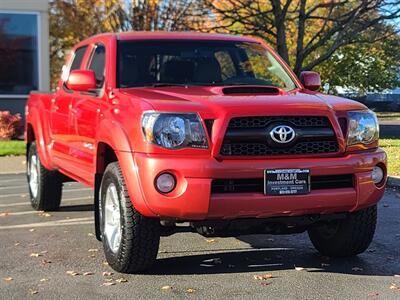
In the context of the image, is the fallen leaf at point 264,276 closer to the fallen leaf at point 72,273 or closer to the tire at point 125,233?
the tire at point 125,233

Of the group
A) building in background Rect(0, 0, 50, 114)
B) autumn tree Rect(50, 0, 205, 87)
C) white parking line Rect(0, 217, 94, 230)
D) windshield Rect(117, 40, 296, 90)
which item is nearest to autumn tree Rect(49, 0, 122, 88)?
autumn tree Rect(50, 0, 205, 87)

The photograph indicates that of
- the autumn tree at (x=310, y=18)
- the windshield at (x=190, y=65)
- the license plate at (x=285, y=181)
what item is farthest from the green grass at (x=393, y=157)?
the license plate at (x=285, y=181)

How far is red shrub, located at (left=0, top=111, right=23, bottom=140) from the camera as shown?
1761 centimetres

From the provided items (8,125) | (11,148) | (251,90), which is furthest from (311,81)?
(8,125)

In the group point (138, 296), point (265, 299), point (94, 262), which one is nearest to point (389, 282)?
point (265, 299)

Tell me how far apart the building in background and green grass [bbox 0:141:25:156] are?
3.12m

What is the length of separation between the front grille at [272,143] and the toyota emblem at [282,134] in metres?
0.03

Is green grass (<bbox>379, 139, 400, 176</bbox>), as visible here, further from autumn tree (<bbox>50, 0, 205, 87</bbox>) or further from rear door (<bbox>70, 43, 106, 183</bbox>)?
autumn tree (<bbox>50, 0, 205, 87</bbox>)

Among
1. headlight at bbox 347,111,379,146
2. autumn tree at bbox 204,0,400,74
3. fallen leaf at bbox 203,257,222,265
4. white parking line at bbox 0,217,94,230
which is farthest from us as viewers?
autumn tree at bbox 204,0,400,74

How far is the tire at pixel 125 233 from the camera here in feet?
15.9

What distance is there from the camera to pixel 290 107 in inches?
190

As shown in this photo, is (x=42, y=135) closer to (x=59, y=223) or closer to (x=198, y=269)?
(x=59, y=223)

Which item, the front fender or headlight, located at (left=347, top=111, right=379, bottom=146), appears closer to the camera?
the front fender

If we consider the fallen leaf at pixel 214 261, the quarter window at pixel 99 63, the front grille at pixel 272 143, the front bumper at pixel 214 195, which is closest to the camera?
the front bumper at pixel 214 195
